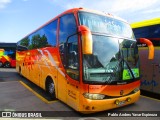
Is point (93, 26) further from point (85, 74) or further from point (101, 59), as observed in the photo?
point (85, 74)

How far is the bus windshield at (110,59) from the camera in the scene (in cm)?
580

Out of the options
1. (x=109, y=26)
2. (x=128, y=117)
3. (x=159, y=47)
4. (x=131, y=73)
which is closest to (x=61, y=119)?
(x=128, y=117)

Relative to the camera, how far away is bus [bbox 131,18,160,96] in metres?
8.76

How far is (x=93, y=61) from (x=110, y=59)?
0.59 m

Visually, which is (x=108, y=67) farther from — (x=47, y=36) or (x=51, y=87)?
(x=47, y=36)

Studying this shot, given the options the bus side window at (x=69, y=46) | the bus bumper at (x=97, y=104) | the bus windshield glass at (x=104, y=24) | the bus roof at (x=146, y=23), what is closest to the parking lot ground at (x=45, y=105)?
the bus bumper at (x=97, y=104)

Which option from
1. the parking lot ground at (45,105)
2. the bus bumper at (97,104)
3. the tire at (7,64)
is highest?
the tire at (7,64)

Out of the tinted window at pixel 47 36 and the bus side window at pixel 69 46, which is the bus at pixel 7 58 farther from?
the bus side window at pixel 69 46

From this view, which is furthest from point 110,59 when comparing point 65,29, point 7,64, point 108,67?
point 7,64

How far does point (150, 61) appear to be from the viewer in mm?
9078

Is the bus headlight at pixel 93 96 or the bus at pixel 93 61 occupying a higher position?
the bus at pixel 93 61

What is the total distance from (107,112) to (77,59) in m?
2.03

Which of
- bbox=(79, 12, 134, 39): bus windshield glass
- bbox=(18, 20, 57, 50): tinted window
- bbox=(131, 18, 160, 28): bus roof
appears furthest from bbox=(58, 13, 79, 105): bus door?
bbox=(131, 18, 160, 28): bus roof

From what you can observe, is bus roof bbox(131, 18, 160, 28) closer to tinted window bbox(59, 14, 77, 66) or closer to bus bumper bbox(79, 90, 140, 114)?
tinted window bbox(59, 14, 77, 66)
